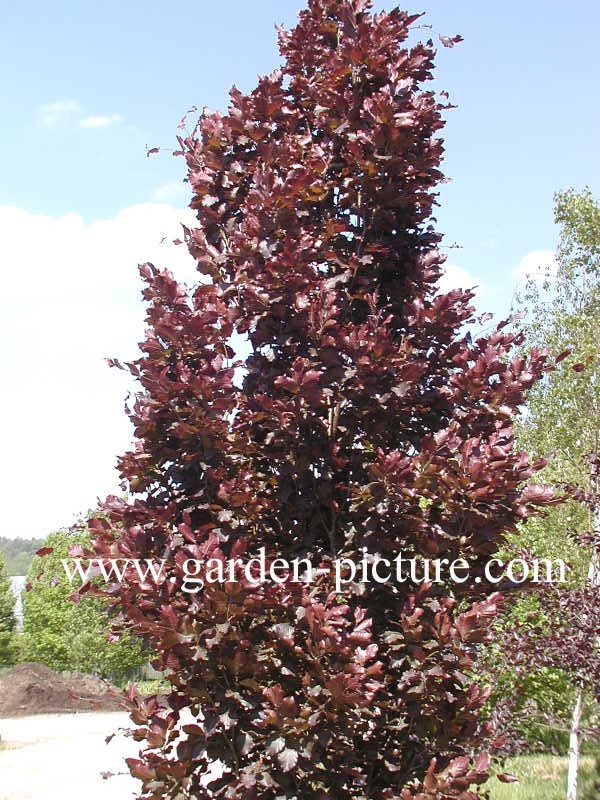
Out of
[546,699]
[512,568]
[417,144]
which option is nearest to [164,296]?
[417,144]

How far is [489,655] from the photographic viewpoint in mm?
8312

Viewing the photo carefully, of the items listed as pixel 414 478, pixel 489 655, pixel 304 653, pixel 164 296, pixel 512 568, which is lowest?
pixel 489 655

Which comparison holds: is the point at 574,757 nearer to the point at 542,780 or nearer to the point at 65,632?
the point at 542,780

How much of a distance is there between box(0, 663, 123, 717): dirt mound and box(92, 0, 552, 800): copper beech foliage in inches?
764

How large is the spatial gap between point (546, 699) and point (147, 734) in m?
7.90

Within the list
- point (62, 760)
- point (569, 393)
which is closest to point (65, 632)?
point (62, 760)

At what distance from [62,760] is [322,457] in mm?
11907

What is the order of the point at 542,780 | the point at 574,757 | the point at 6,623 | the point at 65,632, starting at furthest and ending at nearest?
1. the point at 6,623
2. the point at 65,632
3. the point at 542,780
4. the point at 574,757

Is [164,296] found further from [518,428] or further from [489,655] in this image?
[518,428]

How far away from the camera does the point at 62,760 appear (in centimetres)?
1279

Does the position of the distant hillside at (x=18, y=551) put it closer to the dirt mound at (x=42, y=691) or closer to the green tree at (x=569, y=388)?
the dirt mound at (x=42, y=691)

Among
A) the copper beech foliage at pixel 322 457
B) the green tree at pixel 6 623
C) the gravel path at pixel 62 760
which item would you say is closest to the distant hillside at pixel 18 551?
the green tree at pixel 6 623

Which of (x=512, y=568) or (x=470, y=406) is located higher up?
(x=470, y=406)

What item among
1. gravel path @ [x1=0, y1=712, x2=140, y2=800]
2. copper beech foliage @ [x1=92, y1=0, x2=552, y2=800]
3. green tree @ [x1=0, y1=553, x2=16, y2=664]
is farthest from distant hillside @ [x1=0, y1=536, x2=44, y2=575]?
copper beech foliage @ [x1=92, y1=0, x2=552, y2=800]
